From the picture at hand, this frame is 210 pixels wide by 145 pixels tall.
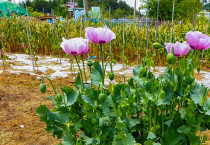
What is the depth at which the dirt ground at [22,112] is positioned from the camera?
1604 millimetres

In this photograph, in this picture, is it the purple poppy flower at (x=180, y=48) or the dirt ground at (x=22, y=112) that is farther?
the dirt ground at (x=22, y=112)

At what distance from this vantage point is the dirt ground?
1.60 meters

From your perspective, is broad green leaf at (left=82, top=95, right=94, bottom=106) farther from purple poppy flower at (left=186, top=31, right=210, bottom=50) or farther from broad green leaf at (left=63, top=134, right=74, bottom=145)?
purple poppy flower at (left=186, top=31, right=210, bottom=50)

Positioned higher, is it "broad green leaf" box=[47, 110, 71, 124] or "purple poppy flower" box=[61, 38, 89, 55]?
"purple poppy flower" box=[61, 38, 89, 55]

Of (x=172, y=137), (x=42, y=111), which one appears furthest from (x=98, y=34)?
(x=172, y=137)

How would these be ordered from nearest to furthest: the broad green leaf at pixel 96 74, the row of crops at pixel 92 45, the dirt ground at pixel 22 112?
the broad green leaf at pixel 96 74, the dirt ground at pixel 22 112, the row of crops at pixel 92 45

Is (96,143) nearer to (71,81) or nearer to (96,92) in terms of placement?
(96,92)

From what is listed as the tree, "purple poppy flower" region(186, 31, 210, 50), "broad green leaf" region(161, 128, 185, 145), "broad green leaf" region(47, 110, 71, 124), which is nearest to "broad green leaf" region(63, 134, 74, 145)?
"broad green leaf" region(47, 110, 71, 124)

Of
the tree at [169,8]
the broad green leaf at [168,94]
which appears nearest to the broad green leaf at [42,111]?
the broad green leaf at [168,94]

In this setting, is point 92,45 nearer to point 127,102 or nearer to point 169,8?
point 127,102

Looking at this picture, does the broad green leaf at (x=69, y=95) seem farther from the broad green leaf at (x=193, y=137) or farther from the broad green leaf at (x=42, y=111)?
the broad green leaf at (x=193, y=137)

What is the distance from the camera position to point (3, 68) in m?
3.71

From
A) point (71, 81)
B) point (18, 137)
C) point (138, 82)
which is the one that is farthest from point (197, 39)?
point (71, 81)

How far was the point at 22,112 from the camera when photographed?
2.03m
